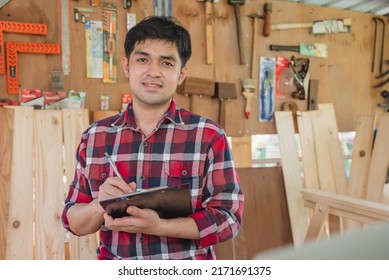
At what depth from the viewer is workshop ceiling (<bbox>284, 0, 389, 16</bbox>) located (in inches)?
70.0

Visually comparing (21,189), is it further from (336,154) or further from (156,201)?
(336,154)

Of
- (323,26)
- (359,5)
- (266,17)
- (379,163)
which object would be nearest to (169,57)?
(266,17)

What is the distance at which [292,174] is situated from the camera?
168 centimetres

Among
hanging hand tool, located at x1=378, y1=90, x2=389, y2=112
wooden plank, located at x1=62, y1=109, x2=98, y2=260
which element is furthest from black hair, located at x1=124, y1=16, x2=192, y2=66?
hanging hand tool, located at x1=378, y1=90, x2=389, y2=112

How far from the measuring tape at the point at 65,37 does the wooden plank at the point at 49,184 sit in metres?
0.18

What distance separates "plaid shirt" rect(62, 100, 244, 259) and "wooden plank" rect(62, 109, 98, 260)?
499mm

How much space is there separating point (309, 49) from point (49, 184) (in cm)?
135

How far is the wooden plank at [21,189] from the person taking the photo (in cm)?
121

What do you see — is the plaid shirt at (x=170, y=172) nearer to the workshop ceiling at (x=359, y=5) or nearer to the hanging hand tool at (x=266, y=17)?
the hanging hand tool at (x=266, y=17)

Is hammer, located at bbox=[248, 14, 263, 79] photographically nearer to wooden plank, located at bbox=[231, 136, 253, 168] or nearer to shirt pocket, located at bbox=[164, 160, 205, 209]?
wooden plank, located at bbox=[231, 136, 253, 168]

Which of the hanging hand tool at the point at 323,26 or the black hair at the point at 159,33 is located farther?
the hanging hand tool at the point at 323,26

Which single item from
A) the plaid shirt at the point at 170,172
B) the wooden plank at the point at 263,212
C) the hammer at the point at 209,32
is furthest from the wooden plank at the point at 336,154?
the plaid shirt at the point at 170,172
